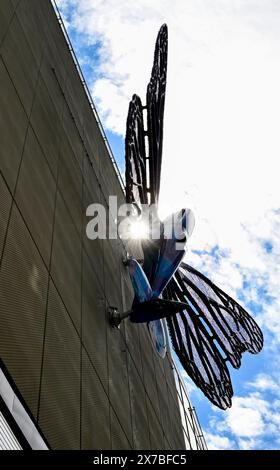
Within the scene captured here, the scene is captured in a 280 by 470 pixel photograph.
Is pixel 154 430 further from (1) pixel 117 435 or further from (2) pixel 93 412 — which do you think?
(2) pixel 93 412

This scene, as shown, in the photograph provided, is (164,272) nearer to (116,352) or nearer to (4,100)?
(116,352)

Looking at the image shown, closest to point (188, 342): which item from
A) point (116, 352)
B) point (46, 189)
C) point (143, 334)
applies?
point (143, 334)

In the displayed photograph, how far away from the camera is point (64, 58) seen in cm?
1541

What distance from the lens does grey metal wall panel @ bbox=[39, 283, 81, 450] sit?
6.78 m

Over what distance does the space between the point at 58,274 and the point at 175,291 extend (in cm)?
795

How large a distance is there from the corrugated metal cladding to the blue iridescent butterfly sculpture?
3.88 ft

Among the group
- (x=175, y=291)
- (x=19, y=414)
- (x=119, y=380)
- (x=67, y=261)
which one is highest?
(x=175, y=291)

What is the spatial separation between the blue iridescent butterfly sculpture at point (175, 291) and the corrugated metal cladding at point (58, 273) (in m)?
1.18

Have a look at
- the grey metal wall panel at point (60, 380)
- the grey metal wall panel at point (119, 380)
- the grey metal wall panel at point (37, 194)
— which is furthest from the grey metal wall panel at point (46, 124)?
the grey metal wall panel at point (119, 380)

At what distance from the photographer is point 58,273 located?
29.1 feet

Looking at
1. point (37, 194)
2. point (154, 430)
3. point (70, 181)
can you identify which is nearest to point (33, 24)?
point (70, 181)

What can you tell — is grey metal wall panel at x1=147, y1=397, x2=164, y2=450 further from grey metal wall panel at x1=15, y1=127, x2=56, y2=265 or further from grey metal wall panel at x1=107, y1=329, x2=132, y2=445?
grey metal wall panel at x1=15, y1=127, x2=56, y2=265

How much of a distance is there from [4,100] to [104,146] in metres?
10.5

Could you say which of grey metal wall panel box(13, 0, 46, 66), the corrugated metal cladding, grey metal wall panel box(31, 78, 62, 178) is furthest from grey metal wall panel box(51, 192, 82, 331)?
grey metal wall panel box(13, 0, 46, 66)
